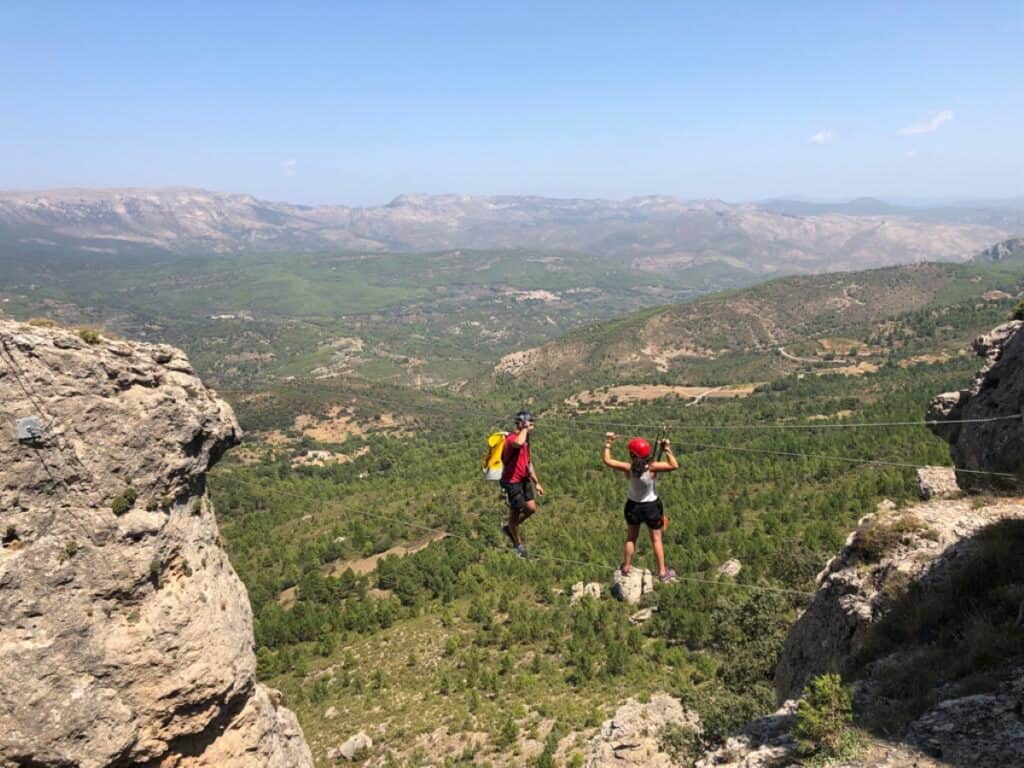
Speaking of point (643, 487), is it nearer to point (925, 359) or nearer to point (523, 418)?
point (523, 418)

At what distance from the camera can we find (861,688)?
12.4 meters

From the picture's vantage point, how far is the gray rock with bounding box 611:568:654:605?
152 ft

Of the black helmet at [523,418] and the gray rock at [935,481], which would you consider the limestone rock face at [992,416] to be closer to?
the gray rock at [935,481]

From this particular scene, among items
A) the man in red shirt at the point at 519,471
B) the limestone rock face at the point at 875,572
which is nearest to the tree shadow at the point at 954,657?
the limestone rock face at the point at 875,572

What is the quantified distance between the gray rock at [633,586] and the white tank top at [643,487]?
1290 inches

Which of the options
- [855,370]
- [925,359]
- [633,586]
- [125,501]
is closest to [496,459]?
[125,501]

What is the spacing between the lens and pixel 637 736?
24156 mm

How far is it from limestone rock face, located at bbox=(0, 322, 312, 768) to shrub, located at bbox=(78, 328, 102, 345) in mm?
79

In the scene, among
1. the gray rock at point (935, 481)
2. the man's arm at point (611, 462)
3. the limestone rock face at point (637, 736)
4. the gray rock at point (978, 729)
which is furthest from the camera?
the gray rock at point (935, 481)

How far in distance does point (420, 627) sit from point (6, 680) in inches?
1389

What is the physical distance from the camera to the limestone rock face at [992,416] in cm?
1984

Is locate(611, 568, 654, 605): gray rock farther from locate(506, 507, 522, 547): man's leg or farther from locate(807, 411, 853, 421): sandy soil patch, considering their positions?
locate(807, 411, 853, 421): sandy soil patch

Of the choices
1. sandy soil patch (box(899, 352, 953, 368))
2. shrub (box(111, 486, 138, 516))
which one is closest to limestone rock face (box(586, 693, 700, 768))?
shrub (box(111, 486, 138, 516))

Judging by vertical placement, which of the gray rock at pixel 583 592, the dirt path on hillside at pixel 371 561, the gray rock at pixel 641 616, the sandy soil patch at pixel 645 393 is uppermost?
the gray rock at pixel 641 616
